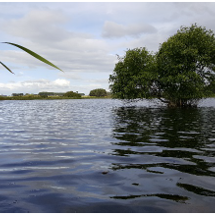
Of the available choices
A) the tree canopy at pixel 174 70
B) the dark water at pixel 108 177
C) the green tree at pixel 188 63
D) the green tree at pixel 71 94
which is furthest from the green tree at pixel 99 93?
the dark water at pixel 108 177

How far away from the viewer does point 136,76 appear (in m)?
42.1

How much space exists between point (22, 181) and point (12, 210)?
165 centimetres

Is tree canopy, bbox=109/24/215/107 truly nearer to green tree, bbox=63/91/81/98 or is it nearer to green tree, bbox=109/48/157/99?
green tree, bbox=109/48/157/99

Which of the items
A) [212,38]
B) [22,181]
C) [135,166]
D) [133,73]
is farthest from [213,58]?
[22,181]

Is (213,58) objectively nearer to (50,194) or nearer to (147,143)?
(147,143)

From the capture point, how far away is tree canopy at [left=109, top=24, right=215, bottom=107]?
124 feet

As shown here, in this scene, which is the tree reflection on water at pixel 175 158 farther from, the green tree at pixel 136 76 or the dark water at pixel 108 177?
the green tree at pixel 136 76

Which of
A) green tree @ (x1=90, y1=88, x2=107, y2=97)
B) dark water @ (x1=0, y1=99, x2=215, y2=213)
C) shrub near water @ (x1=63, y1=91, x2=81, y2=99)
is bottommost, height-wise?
dark water @ (x1=0, y1=99, x2=215, y2=213)

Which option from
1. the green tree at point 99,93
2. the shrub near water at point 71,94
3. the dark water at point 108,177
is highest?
the green tree at point 99,93

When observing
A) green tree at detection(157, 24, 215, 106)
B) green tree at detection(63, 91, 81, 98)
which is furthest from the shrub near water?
green tree at detection(157, 24, 215, 106)

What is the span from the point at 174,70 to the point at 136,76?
23.9ft

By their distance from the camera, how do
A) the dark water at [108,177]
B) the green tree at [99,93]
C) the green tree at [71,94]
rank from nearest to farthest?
1. the dark water at [108,177]
2. the green tree at [71,94]
3. the green tree at [99,93]

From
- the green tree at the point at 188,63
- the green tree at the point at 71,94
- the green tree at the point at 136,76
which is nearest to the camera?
the green tree at the point at 188,63

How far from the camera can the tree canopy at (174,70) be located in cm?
3788
